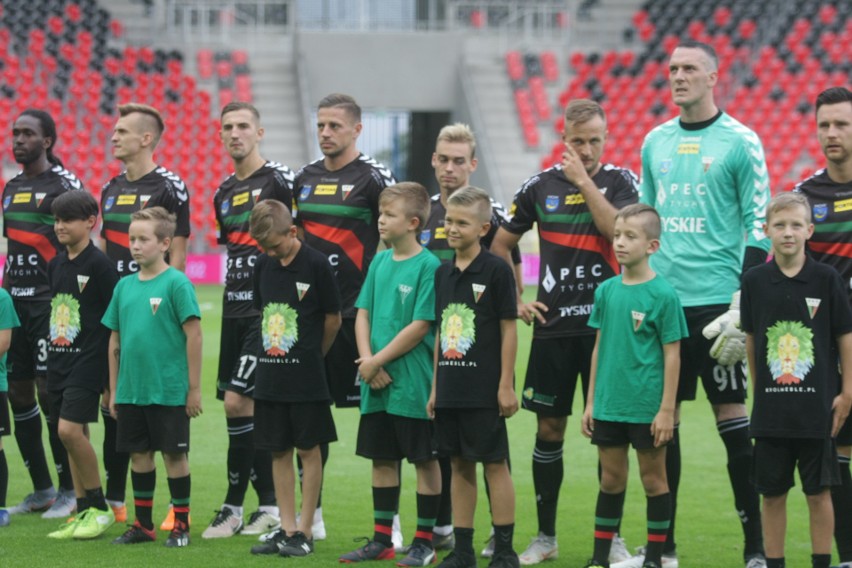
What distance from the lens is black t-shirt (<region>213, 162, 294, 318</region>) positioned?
706cm

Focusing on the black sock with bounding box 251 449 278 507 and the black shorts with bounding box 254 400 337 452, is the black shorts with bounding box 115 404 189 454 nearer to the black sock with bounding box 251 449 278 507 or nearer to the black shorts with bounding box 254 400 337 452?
the black shorts with bounding box 254 400 337 452

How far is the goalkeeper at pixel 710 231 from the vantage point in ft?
19.8

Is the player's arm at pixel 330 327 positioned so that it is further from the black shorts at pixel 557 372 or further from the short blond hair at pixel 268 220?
the black shorts at pixel 557 372

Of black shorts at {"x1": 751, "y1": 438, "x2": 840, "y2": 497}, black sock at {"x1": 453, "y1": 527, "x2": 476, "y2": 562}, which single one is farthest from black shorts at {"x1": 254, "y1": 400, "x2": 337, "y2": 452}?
black shorts at {"x1": 751, "y1": 438, "x2": 840, "y2": 497}

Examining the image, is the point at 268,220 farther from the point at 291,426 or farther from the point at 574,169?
the point at 574,169

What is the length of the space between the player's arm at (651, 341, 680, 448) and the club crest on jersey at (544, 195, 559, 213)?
3.67 ft

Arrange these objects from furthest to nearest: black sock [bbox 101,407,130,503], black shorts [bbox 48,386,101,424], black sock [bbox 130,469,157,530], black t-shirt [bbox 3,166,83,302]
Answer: black t-shirt [bbox 3,166,83,302] < black sock [bbox 101,407,130,503] < black shorts [bbox 48,386,101,424] < black sock [bbox 130,469,157,530]

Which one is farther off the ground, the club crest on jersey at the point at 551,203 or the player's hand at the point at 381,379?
the club crest on jersey at the point at 551,203

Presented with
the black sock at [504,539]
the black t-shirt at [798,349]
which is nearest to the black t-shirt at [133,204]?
the black sock at [504,539]

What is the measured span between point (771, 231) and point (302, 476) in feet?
8.59

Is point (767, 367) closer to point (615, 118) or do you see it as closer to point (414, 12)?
point (615, 118)

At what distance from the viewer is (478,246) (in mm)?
6000

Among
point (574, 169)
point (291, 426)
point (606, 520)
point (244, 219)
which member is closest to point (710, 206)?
point (574, 169)

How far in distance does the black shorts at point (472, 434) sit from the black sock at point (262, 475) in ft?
5.48
